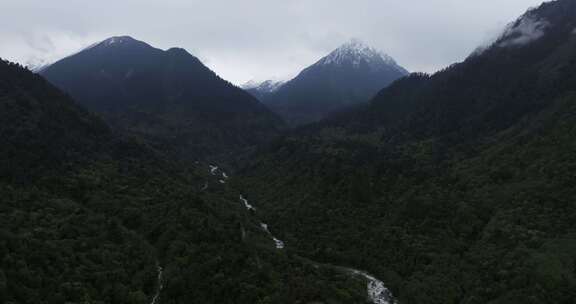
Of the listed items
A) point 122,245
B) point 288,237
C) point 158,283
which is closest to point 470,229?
point 288,237

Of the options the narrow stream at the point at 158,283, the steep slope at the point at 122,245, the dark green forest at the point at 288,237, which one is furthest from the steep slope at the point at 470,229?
the narrow stream at the point at 158,283

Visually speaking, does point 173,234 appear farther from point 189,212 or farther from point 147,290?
point 147,290

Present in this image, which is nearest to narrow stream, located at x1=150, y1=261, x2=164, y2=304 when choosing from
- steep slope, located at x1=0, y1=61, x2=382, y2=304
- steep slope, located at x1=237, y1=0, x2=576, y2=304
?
steep slope, located at x1=0, y1=61, x2=382, y2=304

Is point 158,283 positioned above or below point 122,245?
below

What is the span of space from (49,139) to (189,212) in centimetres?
6593

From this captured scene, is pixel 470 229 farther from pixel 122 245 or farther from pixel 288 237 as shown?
pixel 122 245

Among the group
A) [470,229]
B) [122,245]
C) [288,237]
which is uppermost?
[470,229]

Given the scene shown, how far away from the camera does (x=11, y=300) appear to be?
105000 millimetres

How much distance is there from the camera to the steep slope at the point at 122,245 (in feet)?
388

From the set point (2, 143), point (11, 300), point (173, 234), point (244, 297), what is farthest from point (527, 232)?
point (2, 143)

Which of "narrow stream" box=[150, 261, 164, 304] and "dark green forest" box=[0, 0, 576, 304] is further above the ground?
"dark green forest" box=[0, 0, 576, 304]

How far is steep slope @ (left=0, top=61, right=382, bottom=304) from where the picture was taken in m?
118

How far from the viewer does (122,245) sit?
463 ft

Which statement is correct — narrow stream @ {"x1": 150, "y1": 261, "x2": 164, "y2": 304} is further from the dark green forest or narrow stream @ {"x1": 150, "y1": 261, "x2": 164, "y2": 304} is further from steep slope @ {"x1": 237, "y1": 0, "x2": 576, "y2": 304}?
steep slope @ {"x1": 237, "y1": 0, "x2": 576, "y2": 304}
